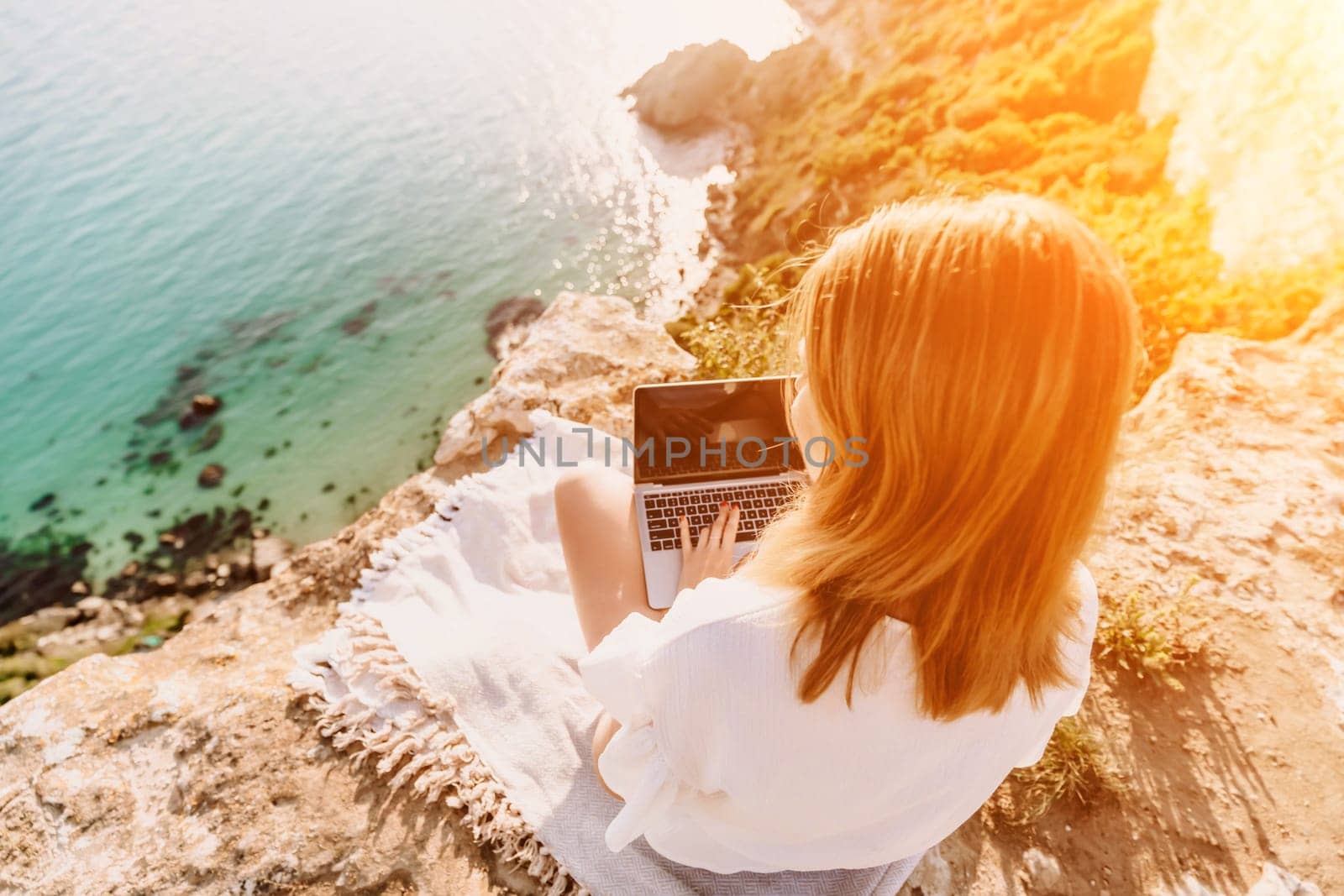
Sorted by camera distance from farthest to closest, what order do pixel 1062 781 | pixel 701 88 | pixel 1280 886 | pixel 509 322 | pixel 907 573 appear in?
pixel 701 88, pixel 509 322, pixel 1062 781, pixel 1280 886, pixel 907 573

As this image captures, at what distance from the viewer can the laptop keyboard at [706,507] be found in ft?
9.66

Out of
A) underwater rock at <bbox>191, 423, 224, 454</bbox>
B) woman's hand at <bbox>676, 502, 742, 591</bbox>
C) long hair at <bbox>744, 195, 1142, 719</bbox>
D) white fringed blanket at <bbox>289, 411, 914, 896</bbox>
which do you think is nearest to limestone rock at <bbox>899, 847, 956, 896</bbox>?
white fringed blanket at <bbox>289, 411, 914, 896</bbox>

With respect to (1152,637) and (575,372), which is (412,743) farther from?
(1152,637)

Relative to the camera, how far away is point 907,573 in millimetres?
1437

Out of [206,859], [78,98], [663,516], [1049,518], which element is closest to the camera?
[1049,518]

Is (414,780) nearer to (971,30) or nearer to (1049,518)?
(1049,518)

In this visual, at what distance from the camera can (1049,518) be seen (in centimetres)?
138

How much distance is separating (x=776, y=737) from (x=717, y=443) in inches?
70.4

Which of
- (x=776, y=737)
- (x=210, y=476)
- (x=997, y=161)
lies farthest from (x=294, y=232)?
(x=776, y=737)

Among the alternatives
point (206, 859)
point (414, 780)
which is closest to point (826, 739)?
point (414, 780)

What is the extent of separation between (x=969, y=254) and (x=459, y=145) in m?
24.5

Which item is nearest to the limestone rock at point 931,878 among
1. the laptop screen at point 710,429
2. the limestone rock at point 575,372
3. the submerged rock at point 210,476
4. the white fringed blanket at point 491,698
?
the white fringed blanket at point 491,698

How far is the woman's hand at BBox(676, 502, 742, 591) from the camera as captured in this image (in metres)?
2.67

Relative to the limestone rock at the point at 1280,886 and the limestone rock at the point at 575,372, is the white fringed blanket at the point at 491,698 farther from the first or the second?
the limestone rock at the point at 1280,886
